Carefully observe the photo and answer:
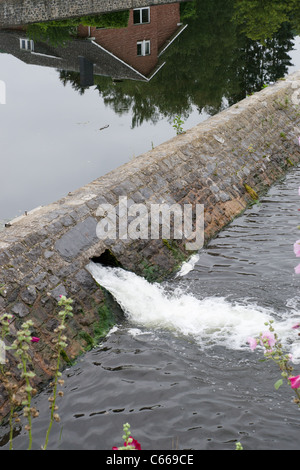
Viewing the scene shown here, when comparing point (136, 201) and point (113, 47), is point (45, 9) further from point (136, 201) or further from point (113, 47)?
point (136, 201)

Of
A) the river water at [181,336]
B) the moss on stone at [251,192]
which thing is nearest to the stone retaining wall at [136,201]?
the moss on stone at [251,192]

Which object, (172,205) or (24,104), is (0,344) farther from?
(24,104)

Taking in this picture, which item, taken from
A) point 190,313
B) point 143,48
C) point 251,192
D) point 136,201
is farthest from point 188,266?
point 143,48

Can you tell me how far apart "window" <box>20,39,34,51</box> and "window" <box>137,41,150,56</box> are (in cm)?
502

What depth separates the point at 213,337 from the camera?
882cm

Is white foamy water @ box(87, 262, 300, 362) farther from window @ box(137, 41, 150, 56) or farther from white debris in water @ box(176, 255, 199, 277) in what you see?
window @ box(137, 41, 150, 56)

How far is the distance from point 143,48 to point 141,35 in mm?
3237

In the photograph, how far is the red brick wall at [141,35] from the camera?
93.1 feet

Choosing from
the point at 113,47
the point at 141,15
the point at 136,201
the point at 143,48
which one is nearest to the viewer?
the point at 136,201

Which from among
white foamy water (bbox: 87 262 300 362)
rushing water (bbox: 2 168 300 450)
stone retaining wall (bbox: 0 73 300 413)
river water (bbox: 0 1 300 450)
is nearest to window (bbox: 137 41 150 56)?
river water (bbox: 0 1 300 450)

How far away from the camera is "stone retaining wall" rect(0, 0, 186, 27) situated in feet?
113

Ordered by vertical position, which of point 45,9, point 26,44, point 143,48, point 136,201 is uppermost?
point 45,9

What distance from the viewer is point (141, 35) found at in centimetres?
3275

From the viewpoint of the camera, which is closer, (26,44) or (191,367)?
(191,367)
